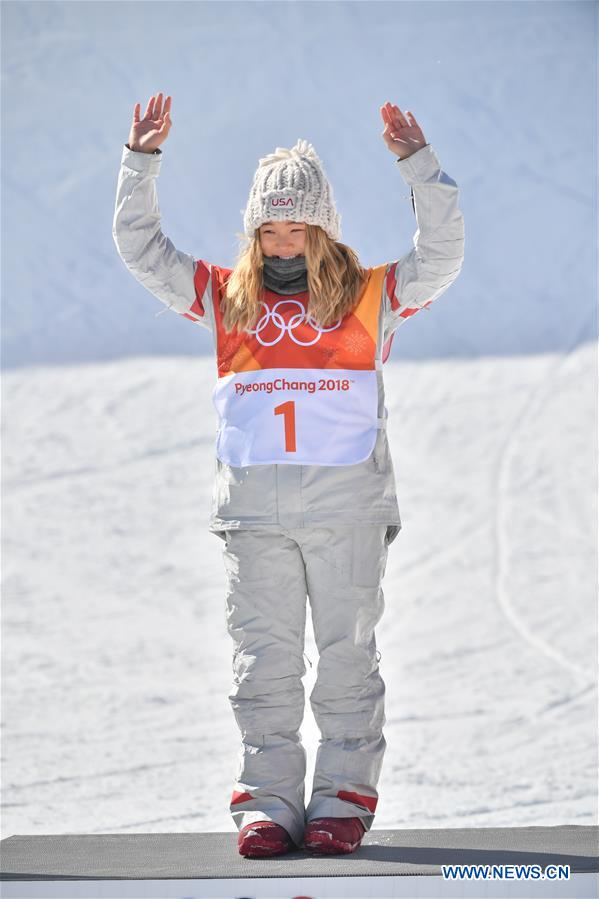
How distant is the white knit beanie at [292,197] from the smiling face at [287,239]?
18 mm

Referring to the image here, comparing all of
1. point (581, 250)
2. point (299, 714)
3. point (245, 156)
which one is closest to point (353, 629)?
point (299, 714)

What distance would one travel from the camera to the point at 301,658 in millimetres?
1892

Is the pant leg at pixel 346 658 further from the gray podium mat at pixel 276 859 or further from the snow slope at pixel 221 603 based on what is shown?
the snow slope at pixel 221 603

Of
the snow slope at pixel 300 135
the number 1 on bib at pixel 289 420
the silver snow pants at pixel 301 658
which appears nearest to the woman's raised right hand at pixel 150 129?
the number 1 on bib at pixel 289 420

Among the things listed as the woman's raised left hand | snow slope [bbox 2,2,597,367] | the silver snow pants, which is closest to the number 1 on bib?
the silver snow pants

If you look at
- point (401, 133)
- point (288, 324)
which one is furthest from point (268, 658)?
point (401, 133)

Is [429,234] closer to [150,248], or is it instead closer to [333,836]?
[150,248]

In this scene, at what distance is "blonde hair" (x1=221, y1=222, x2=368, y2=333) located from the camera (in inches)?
75.3

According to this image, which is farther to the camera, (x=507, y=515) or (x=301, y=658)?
(x=507, y=515)

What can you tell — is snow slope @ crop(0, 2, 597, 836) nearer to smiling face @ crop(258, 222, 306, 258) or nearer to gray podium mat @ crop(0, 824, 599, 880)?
gray podium mat @ crop(0, 824, 599, 880)

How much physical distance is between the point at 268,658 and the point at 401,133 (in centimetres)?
78

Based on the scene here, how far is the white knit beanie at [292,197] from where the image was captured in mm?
1927

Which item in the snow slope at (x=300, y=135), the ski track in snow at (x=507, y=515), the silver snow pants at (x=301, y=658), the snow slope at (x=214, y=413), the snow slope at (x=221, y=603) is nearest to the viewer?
the silver snow pants at (x=301, y=658)

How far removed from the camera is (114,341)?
737 cm
